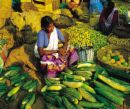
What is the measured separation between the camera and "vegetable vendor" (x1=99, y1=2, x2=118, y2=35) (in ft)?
31.5

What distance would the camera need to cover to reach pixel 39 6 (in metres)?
10.8

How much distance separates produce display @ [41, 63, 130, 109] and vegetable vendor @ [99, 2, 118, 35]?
9.13 feet

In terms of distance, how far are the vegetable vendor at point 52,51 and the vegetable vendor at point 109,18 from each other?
245 cm

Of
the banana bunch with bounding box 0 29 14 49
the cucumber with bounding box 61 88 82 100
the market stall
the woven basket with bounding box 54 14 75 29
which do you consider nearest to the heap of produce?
the market stall

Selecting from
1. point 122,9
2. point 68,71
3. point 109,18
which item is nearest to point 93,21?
point 109,18

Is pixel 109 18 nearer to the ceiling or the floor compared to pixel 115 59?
nearer to the ceiling

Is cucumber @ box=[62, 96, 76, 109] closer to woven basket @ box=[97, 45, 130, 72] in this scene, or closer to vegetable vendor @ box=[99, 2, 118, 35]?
woven basket @ box=[97, 45, 130, 72]

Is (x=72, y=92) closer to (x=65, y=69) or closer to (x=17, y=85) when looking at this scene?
(x=65, y=69)

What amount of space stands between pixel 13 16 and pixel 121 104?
4.63m

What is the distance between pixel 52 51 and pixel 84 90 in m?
1.21

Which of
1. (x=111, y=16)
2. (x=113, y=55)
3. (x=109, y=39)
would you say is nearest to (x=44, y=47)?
(x=113, y=55)

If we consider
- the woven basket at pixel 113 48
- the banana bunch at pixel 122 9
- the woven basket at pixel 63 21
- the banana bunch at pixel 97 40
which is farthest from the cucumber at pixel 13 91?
the banana bunch at pixel 122 9

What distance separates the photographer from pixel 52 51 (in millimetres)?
7270

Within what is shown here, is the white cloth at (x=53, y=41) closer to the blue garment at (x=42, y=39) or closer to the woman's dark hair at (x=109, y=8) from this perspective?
the blue garment at (x=42, y=39)
